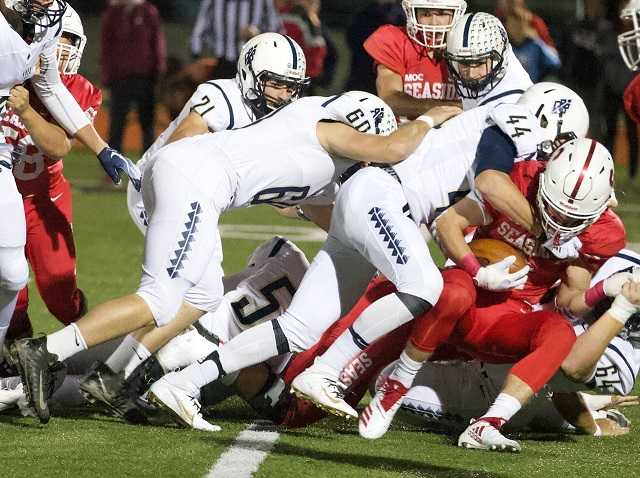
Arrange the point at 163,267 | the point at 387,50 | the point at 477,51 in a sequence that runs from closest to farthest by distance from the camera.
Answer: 1. the point at 163,267
2. the point at 477,51
3. the point at 387,50

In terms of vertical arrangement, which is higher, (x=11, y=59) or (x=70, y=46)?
(x=11, y=59)

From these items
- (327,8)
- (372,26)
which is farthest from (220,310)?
(327,8)

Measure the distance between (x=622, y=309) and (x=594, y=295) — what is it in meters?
0.15

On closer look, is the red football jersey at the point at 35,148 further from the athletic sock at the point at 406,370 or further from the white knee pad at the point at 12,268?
the athletic sock at the point at 406,370

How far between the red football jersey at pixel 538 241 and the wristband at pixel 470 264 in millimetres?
174

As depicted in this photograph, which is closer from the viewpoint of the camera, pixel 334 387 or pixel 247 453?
pixel 247 453

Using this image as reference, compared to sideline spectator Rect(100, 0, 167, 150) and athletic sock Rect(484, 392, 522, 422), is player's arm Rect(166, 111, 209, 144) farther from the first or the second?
sideline spectator Rect(100, 0, 167, 150)

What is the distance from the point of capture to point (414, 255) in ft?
15.8

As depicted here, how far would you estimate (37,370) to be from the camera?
4637 millimetres

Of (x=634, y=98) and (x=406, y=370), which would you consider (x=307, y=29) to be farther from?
(x=406, y=370)

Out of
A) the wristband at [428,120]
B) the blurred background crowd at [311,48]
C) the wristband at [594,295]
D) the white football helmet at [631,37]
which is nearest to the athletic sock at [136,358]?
the wristband at [428,120]

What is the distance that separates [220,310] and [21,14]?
1.31 metres

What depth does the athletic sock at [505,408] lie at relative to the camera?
183 inches

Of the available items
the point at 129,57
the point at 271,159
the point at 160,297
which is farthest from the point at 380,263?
the point at 129,57
